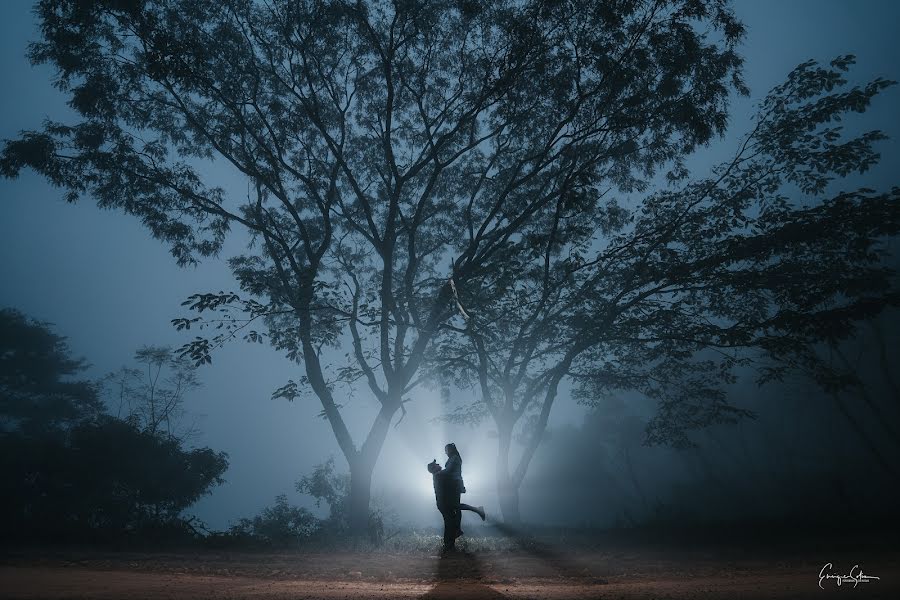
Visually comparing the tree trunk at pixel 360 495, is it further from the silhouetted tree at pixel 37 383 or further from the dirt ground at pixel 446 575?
the silhouetted tree at pixel 37 383

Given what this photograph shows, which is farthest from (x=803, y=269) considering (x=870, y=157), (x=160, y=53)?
(x=160, y=53)

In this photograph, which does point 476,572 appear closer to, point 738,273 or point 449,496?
point 449,496

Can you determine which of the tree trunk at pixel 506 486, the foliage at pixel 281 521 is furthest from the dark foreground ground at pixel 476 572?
the foliage at pixel 281 521

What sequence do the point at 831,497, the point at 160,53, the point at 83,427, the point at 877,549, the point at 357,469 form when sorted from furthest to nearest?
the point at 831,497 < the point at 83,427 < the point at 357,469 < the point at 160,53 < the point at 877,549

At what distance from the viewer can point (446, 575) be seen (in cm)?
639

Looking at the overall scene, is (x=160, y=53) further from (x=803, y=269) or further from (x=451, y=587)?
(x=803, y=269)

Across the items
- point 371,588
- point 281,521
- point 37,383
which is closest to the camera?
point 371,588

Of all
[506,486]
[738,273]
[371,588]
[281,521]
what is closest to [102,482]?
[281,521]

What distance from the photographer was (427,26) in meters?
11.8

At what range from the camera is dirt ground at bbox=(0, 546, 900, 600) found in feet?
16.4

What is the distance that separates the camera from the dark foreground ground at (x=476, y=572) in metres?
5.02

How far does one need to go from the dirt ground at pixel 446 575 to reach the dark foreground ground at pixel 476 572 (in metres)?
0.02

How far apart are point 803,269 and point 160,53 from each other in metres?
17.3

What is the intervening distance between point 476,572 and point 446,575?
553mm
